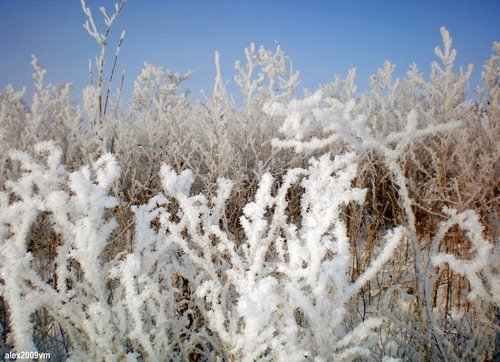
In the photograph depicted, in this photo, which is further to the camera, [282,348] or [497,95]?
[497,95]

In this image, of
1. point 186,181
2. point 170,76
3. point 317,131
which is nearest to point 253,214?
point 186,181

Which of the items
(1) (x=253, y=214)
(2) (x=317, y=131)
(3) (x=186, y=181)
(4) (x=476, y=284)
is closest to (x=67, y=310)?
(3) (x=186, y=181)

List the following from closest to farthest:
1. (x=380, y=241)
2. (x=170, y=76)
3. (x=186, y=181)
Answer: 1. (x=186, y=181)
2. (x=380, y=241)
3. (x=170, y=76)

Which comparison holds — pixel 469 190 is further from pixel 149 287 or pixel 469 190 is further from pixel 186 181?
pixel 149 287

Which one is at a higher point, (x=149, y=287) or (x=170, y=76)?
(x=170, y=76)

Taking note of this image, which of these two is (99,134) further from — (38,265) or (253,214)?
(253,214)

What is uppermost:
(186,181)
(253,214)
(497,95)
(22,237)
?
(497,95)

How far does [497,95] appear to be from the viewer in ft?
10.2

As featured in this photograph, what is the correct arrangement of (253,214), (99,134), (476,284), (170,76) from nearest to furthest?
(476,284) < (253,214) < (99,134) < (170,76)

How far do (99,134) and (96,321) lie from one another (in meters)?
1.92

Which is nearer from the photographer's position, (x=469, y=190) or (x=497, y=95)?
(x=469, y=190)

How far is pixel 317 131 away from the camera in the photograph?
20.9 feet

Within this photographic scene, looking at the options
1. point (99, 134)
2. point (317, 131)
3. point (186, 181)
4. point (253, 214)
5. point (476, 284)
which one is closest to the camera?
point (476, 284)

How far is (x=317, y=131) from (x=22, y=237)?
5.63 metres
